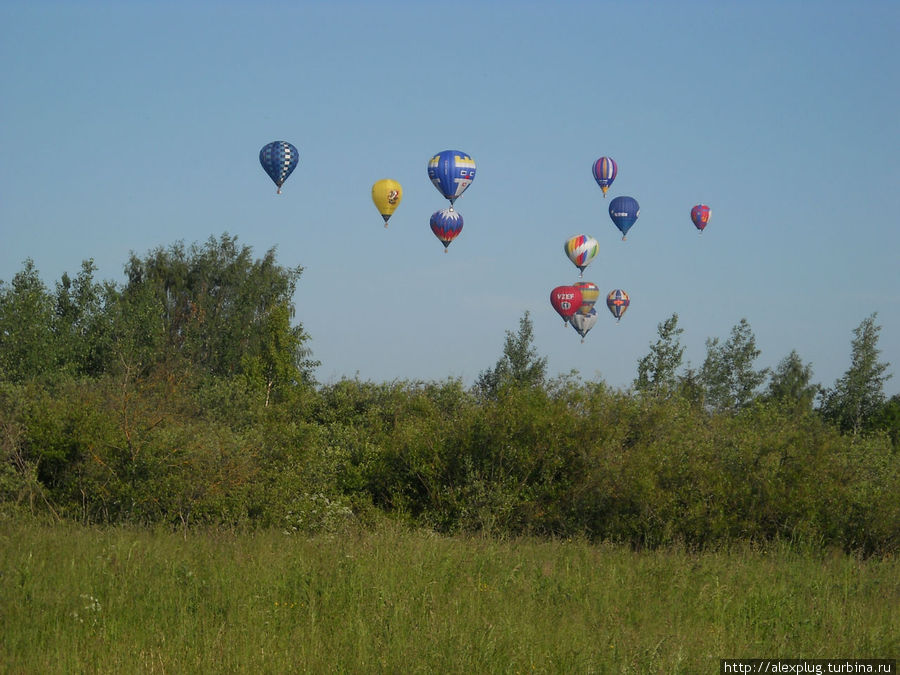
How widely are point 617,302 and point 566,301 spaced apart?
891 centimetres

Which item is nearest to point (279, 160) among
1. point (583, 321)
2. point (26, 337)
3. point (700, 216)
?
point (26, 337)

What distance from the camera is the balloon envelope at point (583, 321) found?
68.9m

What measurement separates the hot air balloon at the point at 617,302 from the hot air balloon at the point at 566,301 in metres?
7.83

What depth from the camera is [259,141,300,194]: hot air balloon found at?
52.4 metres

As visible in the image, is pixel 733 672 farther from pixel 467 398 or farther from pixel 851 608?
pixel 467 398

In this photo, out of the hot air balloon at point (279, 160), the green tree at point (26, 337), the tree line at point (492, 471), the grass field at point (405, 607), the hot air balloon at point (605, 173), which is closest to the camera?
the grass field at point (405, 607)

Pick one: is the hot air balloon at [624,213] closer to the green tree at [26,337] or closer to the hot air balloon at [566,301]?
the hot air balloon at [566,301]

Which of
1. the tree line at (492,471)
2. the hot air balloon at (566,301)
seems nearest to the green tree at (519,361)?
the hot air balloon at (566,301)

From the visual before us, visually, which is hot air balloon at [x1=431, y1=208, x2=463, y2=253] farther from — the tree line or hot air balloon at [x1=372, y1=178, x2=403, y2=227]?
the tree line

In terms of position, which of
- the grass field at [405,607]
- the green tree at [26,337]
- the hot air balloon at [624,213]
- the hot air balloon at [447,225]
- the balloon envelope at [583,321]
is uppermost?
the hot air balloon at [624,213]

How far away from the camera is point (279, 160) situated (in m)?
52.4

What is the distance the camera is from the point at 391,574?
8328mm

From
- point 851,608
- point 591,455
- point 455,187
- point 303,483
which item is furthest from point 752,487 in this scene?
point 455,187

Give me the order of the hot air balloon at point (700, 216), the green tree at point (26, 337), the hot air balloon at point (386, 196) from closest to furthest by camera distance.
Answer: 1. the green tree at point (26, 337)
2. the hot air balloon at point (386, 196)
3. the hot air balloon at point (700, 216)
